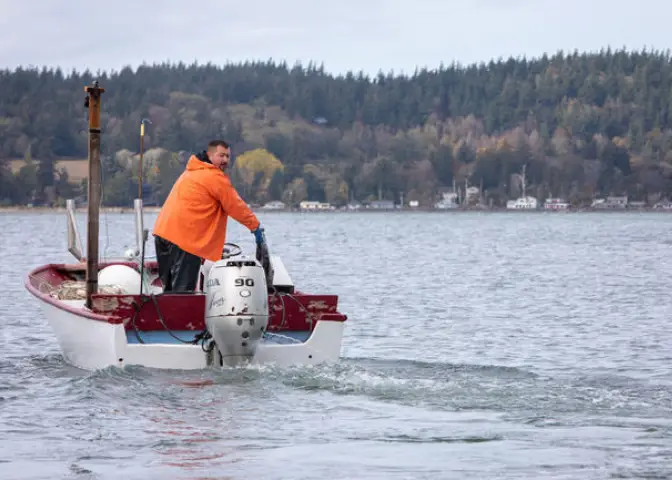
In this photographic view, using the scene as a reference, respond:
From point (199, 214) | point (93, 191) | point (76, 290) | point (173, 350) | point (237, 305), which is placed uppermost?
point (93, 191)

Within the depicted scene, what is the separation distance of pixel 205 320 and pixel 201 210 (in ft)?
4.87

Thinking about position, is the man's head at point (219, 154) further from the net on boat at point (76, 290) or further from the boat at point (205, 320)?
the net on boat at point (76, 290)

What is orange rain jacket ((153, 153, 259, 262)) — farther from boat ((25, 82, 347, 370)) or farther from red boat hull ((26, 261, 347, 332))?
red boat hull ((26, 261, 347, 332))

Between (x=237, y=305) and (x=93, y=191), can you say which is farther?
(x=93, y=191)

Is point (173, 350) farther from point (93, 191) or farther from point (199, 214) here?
point (93, 191)

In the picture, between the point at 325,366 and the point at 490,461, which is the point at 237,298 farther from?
the point at 490,461

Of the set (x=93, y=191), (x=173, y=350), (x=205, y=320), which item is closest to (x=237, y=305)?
(x=205, y=320)

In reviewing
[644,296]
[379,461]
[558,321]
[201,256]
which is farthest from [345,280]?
[379,461]

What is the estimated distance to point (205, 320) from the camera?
16.8 metres

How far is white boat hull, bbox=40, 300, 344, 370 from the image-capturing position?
55.5 feet

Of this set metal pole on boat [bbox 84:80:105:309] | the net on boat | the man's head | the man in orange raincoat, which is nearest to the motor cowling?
the man in orange raincoat

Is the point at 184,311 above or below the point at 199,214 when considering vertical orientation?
below

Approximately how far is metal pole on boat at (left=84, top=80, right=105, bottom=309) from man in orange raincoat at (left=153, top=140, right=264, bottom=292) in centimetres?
160

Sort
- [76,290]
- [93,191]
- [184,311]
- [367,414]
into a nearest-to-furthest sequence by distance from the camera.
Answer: [367,414]
[184,311]
[93,191]
[76,290]
